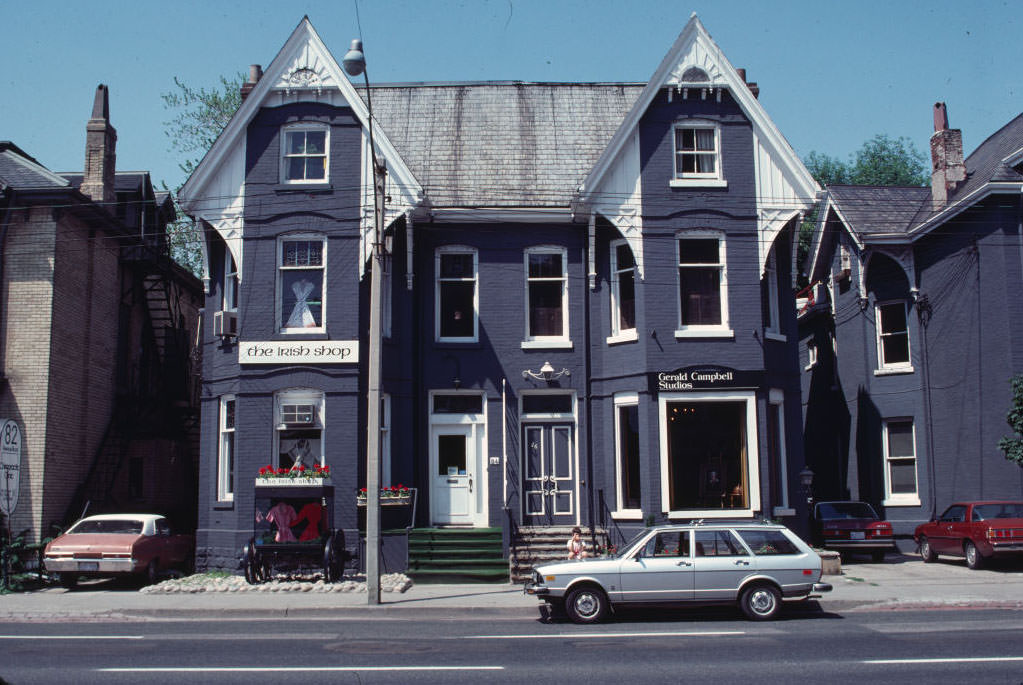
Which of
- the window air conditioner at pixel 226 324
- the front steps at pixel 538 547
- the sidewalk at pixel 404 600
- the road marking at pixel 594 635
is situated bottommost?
the sidewalk at pixel 404 600

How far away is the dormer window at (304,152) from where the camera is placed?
68.6ft

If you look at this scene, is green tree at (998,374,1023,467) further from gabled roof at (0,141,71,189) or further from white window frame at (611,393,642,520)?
gabled roof at (0,141,71,189)

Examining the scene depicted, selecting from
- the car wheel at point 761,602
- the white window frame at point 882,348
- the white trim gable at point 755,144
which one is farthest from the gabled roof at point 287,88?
the white window frame at point 882,348

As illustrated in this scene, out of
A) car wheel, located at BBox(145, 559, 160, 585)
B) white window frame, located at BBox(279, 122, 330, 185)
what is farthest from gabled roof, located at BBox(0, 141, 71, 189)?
car wheel, located at BBox(145, 559, 160, 585)

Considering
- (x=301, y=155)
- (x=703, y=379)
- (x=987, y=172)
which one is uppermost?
(x=987, y=172)

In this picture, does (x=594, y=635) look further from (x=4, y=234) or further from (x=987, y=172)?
(x=987, y=172)

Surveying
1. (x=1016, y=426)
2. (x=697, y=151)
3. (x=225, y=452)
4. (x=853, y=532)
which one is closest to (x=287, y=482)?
(x=225, y=452)

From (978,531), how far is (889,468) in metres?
6.37

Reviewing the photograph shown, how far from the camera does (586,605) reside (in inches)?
547

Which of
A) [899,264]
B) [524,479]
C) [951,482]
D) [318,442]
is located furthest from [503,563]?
[899,264]

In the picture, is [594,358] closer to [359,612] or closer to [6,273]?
[359,612]

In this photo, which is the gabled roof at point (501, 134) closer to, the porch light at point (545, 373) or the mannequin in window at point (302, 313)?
the mannequin in window at point (302, 313)

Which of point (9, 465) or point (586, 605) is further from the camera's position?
point (9, 465)

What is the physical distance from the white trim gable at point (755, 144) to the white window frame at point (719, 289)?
84 centimetres
